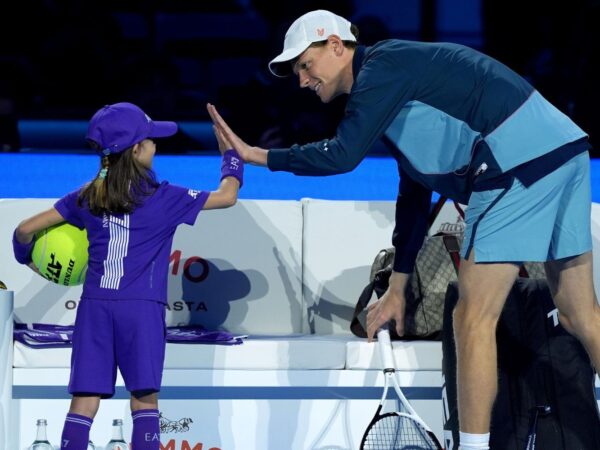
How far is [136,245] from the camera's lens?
341cm

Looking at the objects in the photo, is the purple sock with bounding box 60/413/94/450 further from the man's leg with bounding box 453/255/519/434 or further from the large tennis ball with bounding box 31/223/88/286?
the man's leg with bounding box 453/255/519/434

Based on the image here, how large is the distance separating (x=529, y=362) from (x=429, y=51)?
3.27 ft

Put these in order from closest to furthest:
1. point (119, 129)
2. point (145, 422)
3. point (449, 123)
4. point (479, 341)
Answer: point (479, 341) < point (449, 123) < point (145, 422) < point (119, 129)

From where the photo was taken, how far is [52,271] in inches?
139

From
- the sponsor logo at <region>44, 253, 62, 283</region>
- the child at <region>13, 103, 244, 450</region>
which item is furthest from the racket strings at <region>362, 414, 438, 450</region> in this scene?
the sponsor logo at <region>44, 253, 62, 283</region>

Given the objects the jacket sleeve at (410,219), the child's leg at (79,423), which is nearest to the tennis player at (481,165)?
the jacket sleeve at (410,219)

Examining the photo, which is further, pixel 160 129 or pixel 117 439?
pixel 117 439

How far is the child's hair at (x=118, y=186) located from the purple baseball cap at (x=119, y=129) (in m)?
0.03

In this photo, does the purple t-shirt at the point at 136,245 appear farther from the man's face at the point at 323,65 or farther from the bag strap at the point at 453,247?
the bag strap at the point at 453,247

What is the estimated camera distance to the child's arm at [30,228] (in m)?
3.51

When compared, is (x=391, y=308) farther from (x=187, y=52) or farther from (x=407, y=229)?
Result: (x=187, y=52)

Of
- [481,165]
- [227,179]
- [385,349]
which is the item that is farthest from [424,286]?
[481,165]

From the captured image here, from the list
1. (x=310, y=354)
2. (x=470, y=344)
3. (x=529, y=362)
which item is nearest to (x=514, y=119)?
(x=470, y=344)

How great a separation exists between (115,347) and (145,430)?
9.7 inches
